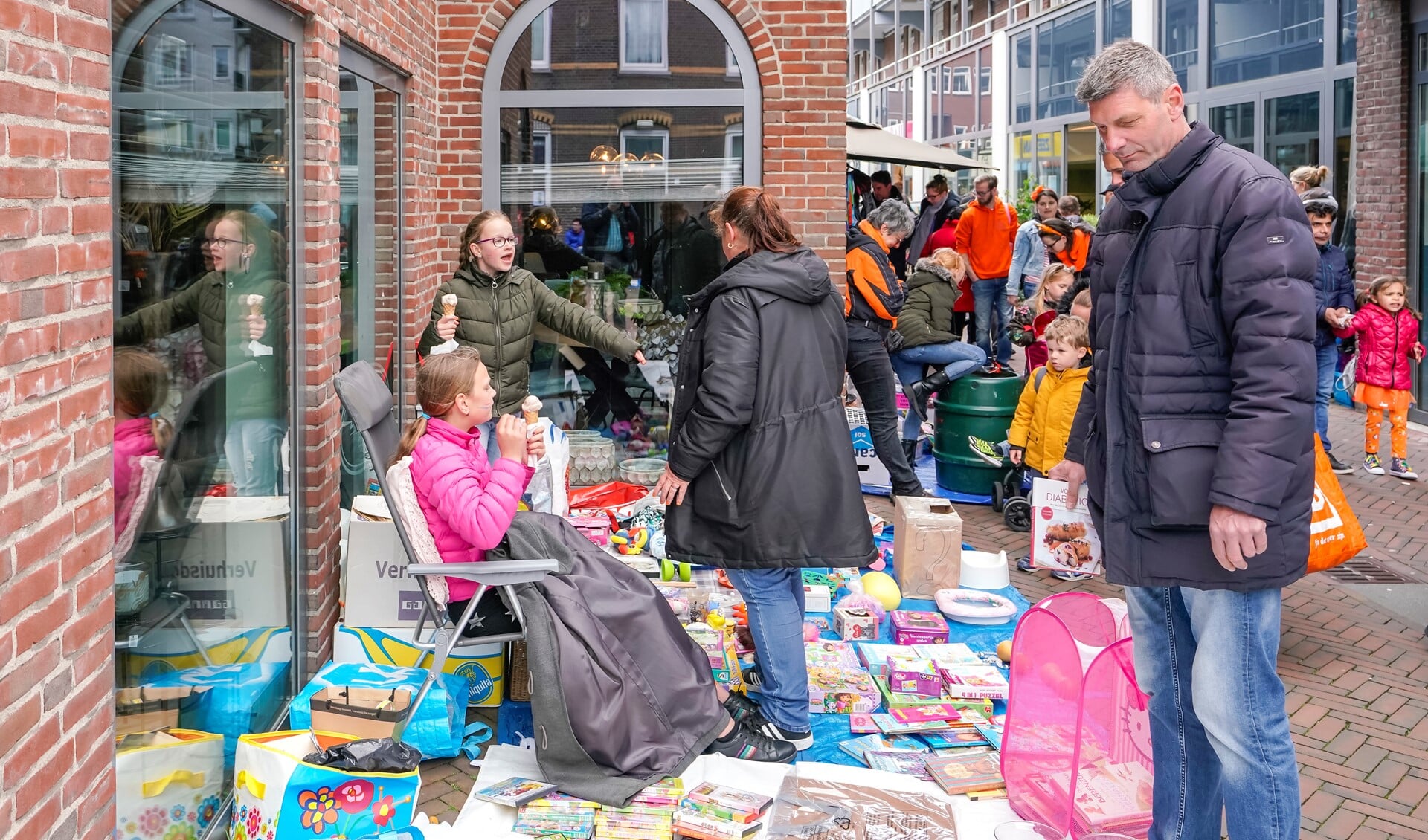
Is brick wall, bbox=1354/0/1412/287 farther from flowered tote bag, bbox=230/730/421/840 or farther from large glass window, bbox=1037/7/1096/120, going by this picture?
large glass window, bbox=1037/7/1096/120

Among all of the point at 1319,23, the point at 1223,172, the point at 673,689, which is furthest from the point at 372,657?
the point at 1319,23

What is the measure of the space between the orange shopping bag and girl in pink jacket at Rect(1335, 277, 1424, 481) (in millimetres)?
4413

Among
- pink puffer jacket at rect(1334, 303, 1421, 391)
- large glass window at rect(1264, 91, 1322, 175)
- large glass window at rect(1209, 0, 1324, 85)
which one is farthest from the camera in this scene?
large glass window at rect(1209, 0, 1324, 85)

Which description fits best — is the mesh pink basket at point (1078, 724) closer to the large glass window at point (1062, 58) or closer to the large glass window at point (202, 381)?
the large glass window at point (202, 381)

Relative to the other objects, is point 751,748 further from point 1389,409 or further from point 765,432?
point 1389,409

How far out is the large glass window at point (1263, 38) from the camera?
46.7ft

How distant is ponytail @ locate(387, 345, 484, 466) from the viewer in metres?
4.21

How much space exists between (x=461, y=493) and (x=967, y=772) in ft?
5.88

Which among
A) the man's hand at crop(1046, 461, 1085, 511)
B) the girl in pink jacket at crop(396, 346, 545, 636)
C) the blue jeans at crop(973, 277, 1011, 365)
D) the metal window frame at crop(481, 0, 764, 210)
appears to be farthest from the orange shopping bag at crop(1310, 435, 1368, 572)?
the blue jeans at crop(973, 277, 1011, 365)

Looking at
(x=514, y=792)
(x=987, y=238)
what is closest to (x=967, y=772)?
(x=514, y=792)

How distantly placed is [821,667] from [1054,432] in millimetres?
2339

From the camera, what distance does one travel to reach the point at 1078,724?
3.49 metres

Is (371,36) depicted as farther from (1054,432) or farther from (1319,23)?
(1319,23)

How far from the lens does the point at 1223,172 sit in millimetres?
2785
